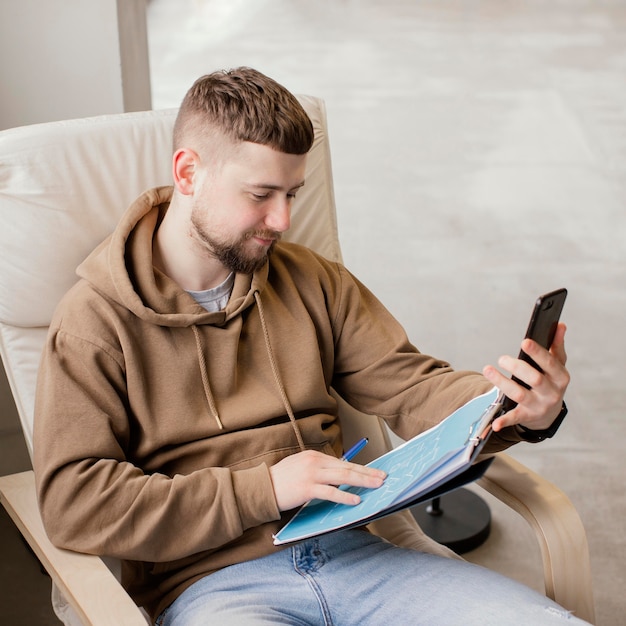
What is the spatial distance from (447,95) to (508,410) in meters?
3.79

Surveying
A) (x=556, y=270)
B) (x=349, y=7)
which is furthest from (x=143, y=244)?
(x=349, y=7)

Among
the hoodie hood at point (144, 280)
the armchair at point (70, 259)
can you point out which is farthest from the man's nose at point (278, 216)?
the armchair at point (70, 259)

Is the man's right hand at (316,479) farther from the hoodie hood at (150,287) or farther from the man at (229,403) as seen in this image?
the hoodie hood at (150,287)

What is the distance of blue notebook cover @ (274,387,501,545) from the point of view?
3.34 ft

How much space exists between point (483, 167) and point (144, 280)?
3.02 metres

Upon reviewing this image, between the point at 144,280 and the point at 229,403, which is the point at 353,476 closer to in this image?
the point at 229,403

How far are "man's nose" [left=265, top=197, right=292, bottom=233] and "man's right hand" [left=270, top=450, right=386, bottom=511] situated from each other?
32cm

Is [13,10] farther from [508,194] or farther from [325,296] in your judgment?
[508,194]

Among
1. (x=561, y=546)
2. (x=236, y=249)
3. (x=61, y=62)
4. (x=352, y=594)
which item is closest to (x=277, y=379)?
(x=236, y=249)

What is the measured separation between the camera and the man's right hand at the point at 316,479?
1165mm

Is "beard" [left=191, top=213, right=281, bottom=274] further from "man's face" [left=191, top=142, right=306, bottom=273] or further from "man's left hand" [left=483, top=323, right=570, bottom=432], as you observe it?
"man's left hand" [left=483, top=323, right=570, bottom=432]

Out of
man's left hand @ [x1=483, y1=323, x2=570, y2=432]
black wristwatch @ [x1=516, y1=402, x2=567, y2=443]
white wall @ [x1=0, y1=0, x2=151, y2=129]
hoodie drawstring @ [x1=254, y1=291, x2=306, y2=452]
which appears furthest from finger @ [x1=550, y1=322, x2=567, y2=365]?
white wall @ [x1=0, y1=0, x2=151, y2=129]

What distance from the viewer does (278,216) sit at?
1.29 meters

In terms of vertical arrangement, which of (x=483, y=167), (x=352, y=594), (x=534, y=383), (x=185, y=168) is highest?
(x=185, y=168)
